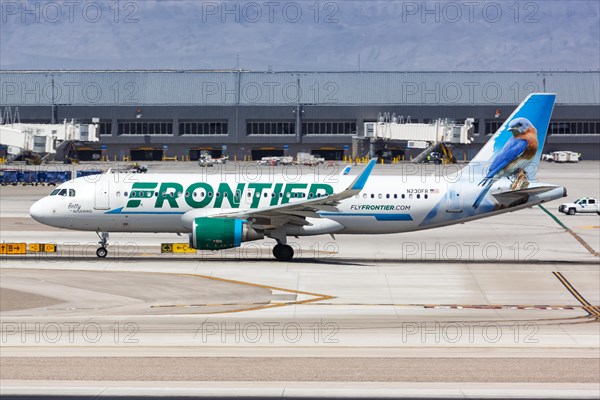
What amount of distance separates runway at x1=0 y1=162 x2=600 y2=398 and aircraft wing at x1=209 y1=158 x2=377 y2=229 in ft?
7.35

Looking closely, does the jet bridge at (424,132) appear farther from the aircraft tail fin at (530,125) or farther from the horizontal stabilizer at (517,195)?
the horizontal stabilizer at (517,195)

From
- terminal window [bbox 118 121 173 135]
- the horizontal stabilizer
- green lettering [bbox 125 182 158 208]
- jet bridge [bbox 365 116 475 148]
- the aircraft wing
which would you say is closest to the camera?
the aircraft wing

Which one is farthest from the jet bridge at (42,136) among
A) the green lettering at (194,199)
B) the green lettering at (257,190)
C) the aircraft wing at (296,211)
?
the aircraft wing at (296,211)

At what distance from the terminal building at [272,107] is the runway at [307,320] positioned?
338 ft

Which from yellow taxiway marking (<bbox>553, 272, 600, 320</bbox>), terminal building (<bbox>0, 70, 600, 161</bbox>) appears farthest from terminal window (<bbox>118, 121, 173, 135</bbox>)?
yellow taxiway marking (<bbox>553, 272, 600, 320</bbox>)

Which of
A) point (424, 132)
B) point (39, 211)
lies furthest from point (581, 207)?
point (424, 132)

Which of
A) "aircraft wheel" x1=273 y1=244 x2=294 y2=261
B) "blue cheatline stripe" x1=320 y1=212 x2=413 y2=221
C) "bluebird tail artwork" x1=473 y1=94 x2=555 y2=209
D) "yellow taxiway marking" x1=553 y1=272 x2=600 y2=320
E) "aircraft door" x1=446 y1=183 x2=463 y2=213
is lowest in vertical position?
"yellow taxiway marking" x1=553 y1=272 x2=600 y2=320

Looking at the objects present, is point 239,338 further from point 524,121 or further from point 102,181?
point 524,121

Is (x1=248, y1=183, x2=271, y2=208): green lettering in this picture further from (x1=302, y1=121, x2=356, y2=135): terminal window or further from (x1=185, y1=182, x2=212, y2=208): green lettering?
(x1=302, y1=121, x2=356, y2=135): terminal window

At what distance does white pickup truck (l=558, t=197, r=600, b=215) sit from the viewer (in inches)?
3324

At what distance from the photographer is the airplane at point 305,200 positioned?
52.1 meters

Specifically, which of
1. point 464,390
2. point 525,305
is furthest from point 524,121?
point 464,390

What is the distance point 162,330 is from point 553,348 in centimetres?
1299

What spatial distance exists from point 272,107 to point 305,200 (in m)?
113
